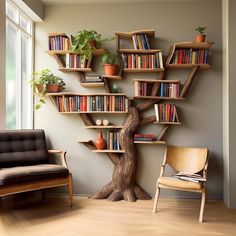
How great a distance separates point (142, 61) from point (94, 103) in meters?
0.86

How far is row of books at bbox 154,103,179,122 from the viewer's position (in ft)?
12.5

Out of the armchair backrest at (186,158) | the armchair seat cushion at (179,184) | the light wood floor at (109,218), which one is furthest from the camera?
the armchair backrest at (186,158)

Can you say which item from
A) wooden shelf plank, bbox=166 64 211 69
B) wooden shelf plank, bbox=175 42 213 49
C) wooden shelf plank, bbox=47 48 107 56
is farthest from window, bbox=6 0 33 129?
wooden shelf plank, bbox=175 42 213 49

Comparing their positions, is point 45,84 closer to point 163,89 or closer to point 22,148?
point 22,148

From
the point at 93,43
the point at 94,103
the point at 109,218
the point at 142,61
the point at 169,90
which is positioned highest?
the point at 93,43

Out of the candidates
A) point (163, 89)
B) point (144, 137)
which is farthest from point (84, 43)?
point (144, 137)

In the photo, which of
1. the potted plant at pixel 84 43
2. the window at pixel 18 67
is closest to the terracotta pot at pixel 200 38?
the potted plant at pixel 84 43

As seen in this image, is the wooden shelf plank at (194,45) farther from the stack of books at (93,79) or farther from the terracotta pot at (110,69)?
the stack of books at (93,79)

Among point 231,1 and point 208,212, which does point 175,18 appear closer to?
point 231,1

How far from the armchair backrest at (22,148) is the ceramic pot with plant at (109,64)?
4.02 feet

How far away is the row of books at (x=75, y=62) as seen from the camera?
3928mm

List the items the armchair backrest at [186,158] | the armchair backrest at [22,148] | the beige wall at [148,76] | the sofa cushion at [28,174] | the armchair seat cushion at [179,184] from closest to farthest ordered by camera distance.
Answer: the sofa cushion at [28,174], the armchair seat cushion at [179,184], the armchair backrest at [22,148], the armchair backrest at [186,158], the beige wall at [148,76]

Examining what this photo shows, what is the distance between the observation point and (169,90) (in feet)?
12.6

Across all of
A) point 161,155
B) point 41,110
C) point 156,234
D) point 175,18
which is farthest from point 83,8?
point 156,234
